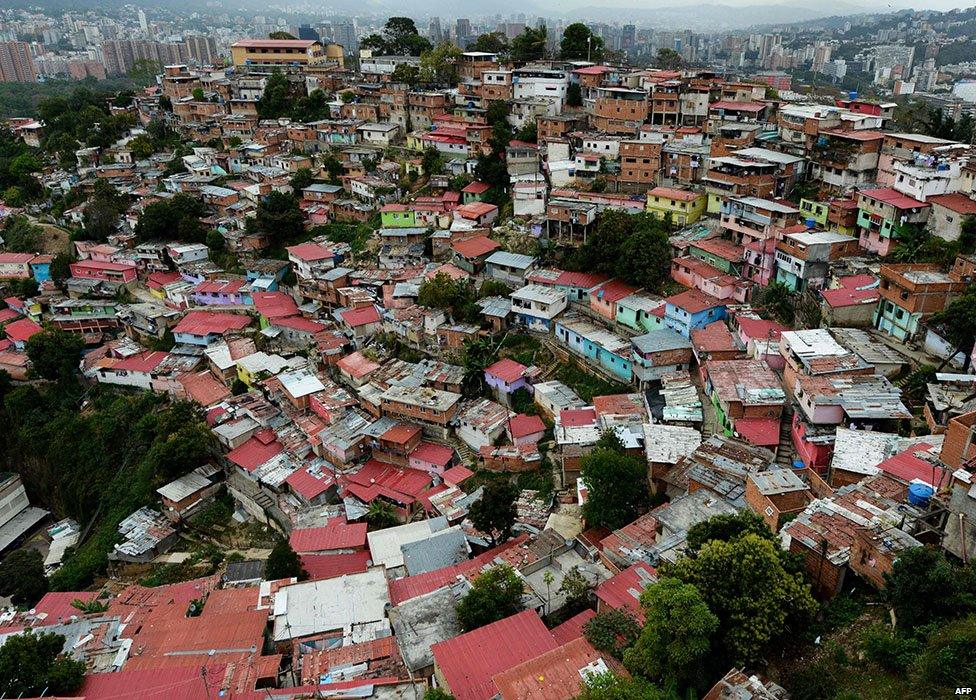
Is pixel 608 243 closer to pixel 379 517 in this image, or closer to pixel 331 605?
pixel 379 517

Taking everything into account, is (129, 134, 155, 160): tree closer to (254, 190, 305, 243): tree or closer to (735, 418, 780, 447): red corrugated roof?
(254, 190, 305, 243): tree

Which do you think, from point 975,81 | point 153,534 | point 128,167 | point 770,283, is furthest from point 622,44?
point 153,534

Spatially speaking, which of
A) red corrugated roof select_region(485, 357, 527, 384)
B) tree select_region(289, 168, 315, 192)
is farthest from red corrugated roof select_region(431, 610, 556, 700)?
tree select_region(289, 168, 315, 192)

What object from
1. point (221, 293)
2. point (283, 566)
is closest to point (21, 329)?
point (221, 293)

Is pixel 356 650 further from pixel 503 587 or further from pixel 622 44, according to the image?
pixel 622 44

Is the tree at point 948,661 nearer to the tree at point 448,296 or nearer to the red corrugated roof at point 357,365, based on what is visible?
the tree at point 448,296

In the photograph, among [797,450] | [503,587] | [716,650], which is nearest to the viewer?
[716,650]
